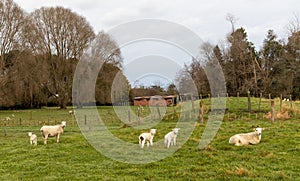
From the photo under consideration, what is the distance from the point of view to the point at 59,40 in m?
54.4

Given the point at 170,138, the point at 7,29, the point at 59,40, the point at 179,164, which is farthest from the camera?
the point at 59,40

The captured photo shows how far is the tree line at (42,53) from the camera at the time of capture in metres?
50.5

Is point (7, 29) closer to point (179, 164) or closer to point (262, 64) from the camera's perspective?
point (262, 64)

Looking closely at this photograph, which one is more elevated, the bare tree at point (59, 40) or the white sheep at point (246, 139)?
the bare tree at point (59, 40)

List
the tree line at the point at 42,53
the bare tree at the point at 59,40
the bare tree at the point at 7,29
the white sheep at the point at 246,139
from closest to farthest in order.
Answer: the white sheep at the point at 246,139
the bare tree at the point at 7,29
the tree line at the point at 42,53
the bare tree at the point at 59,40

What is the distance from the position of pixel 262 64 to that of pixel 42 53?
120ft

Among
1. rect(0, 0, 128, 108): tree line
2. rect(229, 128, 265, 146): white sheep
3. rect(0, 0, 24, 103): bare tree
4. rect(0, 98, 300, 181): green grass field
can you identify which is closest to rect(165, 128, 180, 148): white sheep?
rect(0, 98, 300, 181): green grass field

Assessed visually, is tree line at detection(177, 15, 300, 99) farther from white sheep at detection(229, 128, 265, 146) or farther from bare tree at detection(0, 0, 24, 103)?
white sheep at detection(229, 128, 265, 146)

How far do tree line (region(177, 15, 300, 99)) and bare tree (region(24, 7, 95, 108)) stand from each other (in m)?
22.0

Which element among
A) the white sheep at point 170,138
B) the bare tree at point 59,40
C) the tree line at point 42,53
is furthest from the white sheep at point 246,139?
the bare tree at point 59,40

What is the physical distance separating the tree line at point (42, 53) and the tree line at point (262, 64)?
19.8 metres

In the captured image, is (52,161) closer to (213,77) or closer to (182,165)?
(182,165)

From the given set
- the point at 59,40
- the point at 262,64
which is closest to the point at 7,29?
the point at 59,40

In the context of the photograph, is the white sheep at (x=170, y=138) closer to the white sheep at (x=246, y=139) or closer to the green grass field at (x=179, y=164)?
the green grass field at (x=179, y=164)
